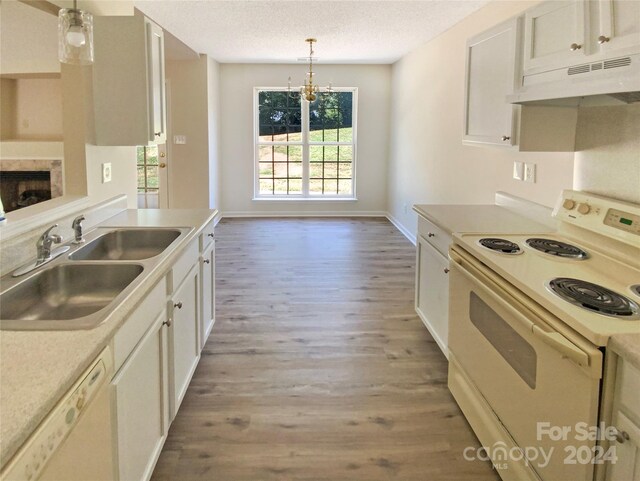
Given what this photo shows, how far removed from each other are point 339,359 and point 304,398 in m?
0.53

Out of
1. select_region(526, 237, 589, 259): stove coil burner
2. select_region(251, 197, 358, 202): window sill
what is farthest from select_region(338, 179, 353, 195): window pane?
select_region(526, 237, 589, 259): stove coil burner

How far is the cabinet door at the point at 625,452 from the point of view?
51.2 inches

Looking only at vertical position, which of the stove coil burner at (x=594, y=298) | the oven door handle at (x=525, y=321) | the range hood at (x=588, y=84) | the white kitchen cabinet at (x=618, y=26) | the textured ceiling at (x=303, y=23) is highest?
the textured ceiling at (x=303, y=23)

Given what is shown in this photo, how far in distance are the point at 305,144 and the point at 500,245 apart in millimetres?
6385

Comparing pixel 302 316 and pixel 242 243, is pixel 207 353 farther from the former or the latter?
pixel 242 243

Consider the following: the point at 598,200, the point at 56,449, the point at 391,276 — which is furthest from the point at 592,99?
the point at 391,276

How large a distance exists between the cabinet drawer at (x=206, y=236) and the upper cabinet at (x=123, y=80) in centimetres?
60

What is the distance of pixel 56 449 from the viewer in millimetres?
1062

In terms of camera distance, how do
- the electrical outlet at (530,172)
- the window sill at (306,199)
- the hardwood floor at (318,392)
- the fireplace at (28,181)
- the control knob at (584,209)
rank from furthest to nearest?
the window sill at (306,199) < the fireplace at (28,181) < the electrical outlet at (530,172) < the control knob at (584,209) < the hardwood floor at (318,392)

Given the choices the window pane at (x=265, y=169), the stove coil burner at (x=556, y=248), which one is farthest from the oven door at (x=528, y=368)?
the window pane at (x=265, y=169)

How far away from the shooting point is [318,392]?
9.36ft

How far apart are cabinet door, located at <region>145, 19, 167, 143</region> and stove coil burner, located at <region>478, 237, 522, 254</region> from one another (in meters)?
1.91

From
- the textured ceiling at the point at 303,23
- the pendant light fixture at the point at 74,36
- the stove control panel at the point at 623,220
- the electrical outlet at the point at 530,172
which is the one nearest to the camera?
the stove control panel at the point at 623,220

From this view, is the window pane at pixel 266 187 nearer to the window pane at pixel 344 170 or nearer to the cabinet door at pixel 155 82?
the window pane at pixel 344 170
